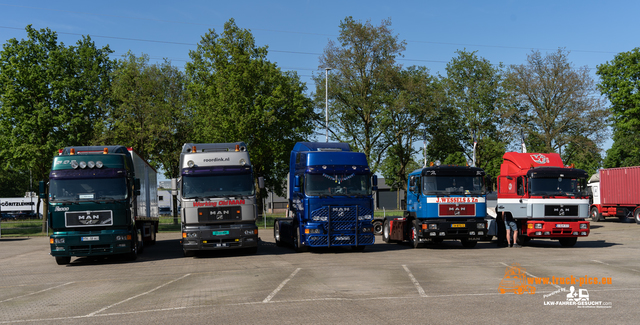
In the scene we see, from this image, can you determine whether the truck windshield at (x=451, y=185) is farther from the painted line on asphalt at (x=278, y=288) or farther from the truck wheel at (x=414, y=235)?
the painted line on asphalt at (x=278, y=288)

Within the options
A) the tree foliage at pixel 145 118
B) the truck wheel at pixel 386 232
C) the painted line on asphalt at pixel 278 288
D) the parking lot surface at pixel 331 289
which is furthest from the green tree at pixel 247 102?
the painted line on asphalt at pixel 278 288

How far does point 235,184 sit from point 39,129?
22920 millimetres

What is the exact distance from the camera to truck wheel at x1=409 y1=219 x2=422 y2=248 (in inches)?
811

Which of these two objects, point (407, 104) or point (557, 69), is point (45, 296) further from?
point (557, 69)

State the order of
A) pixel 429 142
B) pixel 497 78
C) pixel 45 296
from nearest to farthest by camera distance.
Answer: pixel 45 296 < pixel 429 142 < pixel 497 78

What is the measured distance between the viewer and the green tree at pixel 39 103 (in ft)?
114

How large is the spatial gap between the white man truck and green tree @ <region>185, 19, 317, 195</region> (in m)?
20.9

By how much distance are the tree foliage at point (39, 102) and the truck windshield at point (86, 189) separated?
65.4ft

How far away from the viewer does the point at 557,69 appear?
4609cm

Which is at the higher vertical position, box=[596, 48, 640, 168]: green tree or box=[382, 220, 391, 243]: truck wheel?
box=[596, 48, 640, 168]: green tree

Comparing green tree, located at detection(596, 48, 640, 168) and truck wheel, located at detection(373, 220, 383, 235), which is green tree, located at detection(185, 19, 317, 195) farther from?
green tree, located at detection(596, 48, 640, 168)

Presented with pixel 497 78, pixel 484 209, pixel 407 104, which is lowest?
pixel 484 209

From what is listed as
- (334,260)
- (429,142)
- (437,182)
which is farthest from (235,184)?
(429,142)

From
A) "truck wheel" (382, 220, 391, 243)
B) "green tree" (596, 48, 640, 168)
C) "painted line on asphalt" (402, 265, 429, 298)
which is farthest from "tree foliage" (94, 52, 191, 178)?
"green tree" (596, 48, 640, 168)
